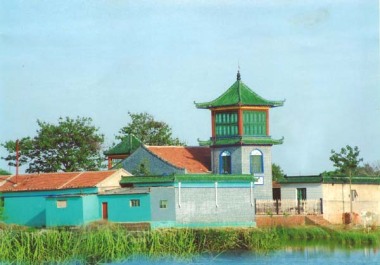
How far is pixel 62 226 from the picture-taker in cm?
4069

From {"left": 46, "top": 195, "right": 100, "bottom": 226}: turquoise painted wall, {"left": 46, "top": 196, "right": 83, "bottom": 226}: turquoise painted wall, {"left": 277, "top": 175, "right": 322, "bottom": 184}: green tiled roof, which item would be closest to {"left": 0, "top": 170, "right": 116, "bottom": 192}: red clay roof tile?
{"left": 46, "top": 195, "right": 100, "bottom": 226}: turquoise painted wall

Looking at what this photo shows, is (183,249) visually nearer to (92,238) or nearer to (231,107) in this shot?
(92,238)

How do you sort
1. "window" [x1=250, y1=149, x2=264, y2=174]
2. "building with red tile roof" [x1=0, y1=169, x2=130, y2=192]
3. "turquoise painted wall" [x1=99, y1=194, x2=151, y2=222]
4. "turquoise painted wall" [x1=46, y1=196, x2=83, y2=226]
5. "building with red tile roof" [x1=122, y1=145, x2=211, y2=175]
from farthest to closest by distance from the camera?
1. "window" [x1=250, y1=149, x2=264, y2=174]
2. "building with red tile roof" [x1=122, y1=145, x2=211, y2=175]
3. "building with red tile roof" [x1=0, y1=169, x2=130, y2=192]
4. "turquoise painted wall" [x1=46, y1=196, x2=83, y2=226]
5. "turquoise painted wall" [x1=99, y1=194, x2=151, y2=222]

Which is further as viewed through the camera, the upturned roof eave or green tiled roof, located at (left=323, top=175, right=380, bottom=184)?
green tiled roof, located at (left=323, top=175, right=380, bottom=184)

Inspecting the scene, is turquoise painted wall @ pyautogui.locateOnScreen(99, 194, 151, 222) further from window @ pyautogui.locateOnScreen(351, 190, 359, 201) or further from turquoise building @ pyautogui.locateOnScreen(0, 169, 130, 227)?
window @ pyautogui.locateOnScreen(351, 190, 359, 201)

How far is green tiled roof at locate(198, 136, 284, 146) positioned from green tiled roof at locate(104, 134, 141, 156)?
4325mm

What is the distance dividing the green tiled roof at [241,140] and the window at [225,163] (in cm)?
53

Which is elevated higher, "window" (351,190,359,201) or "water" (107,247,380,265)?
"window" (351,190,359,201)

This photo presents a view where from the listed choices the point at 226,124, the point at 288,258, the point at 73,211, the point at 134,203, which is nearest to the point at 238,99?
the point at 226,124

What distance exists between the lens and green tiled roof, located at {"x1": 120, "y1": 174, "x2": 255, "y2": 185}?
4153 centimetres

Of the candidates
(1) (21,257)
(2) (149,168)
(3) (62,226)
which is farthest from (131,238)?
(2) (149,168)

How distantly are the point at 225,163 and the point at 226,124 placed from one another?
1.61m

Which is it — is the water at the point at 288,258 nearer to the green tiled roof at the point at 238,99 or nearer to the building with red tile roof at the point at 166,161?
the building with red tile roof at the point at 166,161

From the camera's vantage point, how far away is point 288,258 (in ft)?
109
